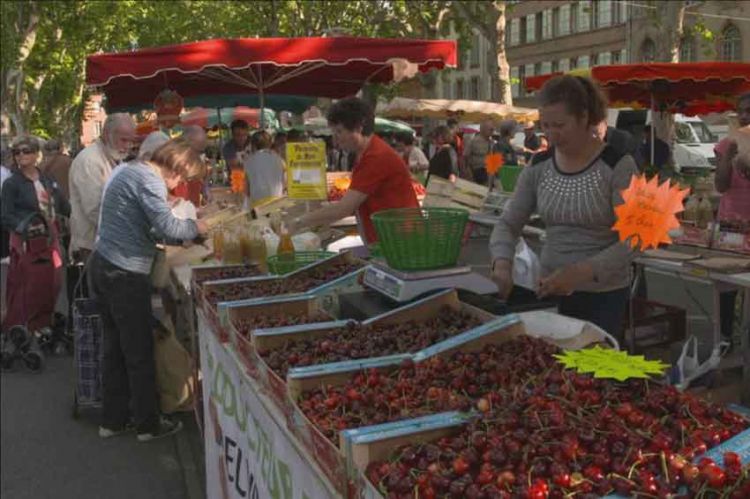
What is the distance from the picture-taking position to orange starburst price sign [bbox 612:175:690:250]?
2494 millimetres

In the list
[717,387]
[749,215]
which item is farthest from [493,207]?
[717,387]

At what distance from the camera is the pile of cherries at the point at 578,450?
156 centimetres

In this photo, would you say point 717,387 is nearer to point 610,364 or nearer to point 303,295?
point 303,295

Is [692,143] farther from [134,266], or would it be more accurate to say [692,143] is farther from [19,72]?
[134,266]

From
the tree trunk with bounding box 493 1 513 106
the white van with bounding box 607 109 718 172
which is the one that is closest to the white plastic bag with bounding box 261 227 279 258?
the white van with bounding box 607 109 718 172

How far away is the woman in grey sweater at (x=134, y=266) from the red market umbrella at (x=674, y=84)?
446 cm

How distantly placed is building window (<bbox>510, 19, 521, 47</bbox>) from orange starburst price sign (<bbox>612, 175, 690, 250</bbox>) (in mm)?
50160

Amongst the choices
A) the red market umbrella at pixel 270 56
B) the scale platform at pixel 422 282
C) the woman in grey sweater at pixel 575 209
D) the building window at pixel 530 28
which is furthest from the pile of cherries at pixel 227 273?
the building window at pixel 530 28

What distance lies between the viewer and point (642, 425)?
179 cm

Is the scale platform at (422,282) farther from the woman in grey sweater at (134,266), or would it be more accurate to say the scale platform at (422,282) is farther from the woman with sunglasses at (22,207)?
the woman with sunglasses at (22,207)

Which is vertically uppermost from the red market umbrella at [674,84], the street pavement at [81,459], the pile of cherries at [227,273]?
the red market umbrella at [674,84]

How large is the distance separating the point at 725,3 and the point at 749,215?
30.3 m

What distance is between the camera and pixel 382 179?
14.2 feet

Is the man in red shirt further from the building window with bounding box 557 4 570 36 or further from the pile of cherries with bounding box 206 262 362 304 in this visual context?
the building window with bounding box 557 4 570 36
